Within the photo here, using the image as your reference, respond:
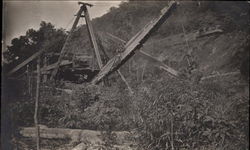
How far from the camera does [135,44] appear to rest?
8.63 meters

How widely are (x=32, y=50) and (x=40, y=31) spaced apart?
39.1 inches

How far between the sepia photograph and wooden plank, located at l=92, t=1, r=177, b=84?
1.2 inches

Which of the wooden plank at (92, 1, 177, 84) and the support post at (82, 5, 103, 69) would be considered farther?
the support post at (82, 5, 103, 69)

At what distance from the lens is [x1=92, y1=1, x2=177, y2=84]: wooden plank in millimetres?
8352

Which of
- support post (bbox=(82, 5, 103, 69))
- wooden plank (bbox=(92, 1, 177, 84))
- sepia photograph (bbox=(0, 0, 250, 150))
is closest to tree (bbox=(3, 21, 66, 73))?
sepia photograph (bbox=(0, 0, 250, 150))

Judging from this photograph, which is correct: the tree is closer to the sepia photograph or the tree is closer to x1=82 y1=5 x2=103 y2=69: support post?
the sepia photograph

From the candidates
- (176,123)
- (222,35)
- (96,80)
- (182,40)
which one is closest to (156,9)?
(182,40)

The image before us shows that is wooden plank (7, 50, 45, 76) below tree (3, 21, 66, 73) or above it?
below

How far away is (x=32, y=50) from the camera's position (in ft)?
30.3

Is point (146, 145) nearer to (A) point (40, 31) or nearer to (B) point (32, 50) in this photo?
(A) point (40, 31)

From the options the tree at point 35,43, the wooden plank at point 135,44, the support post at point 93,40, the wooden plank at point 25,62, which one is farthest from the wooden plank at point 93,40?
the wooden plank at point 25,62

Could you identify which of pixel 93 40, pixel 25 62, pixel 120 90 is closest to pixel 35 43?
pixel 25 62

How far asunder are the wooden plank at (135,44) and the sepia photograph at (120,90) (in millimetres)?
30

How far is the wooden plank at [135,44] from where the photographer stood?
8.35 metres
